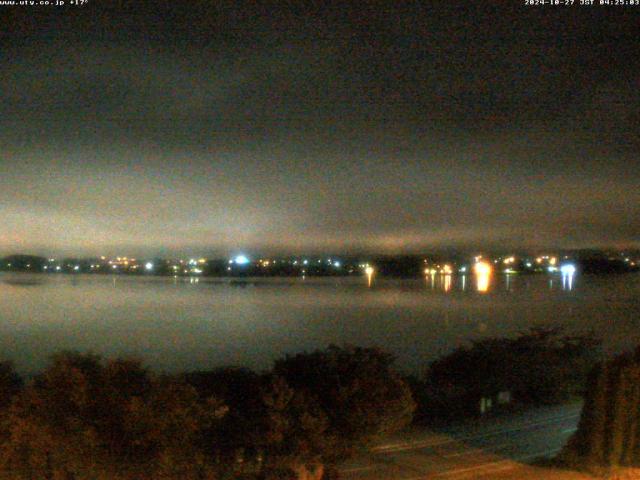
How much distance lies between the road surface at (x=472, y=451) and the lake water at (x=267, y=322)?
18.8 metres

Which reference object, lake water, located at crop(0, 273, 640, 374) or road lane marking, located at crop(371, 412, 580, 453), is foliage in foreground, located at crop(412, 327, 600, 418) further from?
lake water, located at crop(0, 273, 640, 374)

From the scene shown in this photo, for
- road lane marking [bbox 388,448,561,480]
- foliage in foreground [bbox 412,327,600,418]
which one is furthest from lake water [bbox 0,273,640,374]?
road lane marking [bbox 388,448,561,480]

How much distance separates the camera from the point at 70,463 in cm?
664

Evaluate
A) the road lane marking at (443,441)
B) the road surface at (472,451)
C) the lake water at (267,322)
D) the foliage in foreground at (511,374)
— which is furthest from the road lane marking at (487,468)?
the lake water at (267,322)

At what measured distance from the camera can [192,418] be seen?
271 inches

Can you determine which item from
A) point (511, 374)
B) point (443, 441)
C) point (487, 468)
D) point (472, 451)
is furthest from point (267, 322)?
point (487, 468)

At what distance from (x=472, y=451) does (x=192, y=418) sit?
198 inches

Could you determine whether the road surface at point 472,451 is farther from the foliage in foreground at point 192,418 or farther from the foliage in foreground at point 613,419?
the foliage in foreground at point 192,418

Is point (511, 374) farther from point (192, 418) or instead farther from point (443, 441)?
point (192, 418)

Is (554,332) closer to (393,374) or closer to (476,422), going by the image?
(476,422)

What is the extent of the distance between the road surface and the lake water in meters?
18.8

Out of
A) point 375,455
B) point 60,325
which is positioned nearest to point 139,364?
point 375,455

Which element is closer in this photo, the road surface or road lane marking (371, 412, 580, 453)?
the road surface

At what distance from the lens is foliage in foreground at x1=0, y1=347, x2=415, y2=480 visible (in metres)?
6.66
